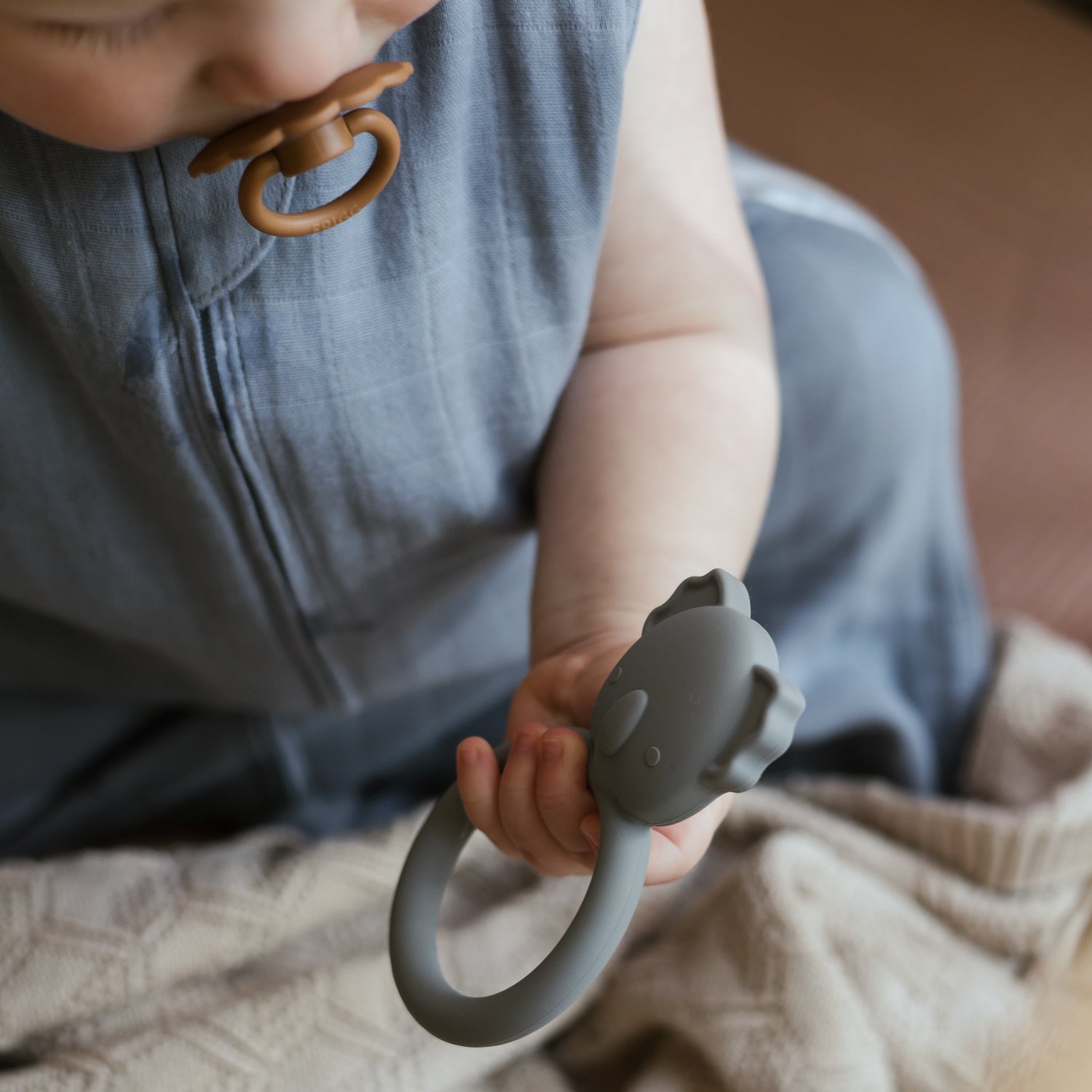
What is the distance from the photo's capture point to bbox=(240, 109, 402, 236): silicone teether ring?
0.89 feet

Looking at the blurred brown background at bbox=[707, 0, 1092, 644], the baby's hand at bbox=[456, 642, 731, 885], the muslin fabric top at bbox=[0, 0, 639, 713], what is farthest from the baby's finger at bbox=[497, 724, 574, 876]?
the blurred brown background at bbox=[707, 0, 1092, 644]

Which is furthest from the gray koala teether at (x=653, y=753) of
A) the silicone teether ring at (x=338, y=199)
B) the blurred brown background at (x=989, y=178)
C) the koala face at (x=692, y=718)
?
the blurred brown background at (x=989, y=178)

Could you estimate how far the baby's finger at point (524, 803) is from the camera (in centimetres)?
29

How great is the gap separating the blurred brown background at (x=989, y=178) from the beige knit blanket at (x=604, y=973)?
0.93 feet

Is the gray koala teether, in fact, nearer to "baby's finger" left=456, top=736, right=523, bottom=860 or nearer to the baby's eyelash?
"baby's finger" left=456, top=736, right=523, bottom=860

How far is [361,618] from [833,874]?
0.21 meters

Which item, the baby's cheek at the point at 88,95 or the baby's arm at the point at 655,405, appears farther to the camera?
the baby's arm at the point at 655,405

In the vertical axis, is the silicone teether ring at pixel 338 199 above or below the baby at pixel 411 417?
above

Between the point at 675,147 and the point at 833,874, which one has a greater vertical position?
the point at 675,147

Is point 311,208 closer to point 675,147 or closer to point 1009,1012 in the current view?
point 675,147

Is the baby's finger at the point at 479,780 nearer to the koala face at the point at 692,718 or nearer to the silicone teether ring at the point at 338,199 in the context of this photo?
the koala face at the point at 692,718

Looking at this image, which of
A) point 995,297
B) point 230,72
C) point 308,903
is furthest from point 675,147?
point 995,297

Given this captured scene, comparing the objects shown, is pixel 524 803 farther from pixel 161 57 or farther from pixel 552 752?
pixel 161 57

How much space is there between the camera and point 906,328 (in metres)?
0.56
